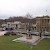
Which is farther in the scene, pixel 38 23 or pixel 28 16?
pixel 28 16

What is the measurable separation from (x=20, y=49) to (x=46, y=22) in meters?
19.6

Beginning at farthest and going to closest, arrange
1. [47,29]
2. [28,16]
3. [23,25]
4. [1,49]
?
[28,16]
[23,25]
[47,29]
[1,49]

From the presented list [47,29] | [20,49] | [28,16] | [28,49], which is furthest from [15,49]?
[28,16]

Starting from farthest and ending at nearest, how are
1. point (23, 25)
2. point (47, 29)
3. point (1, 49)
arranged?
1. point (23, 25)
2. point (47, 29)
3. point (1, 49)

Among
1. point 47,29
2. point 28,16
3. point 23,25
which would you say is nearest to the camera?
point 47,29

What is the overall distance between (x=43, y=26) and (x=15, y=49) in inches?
759

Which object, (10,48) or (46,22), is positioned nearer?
(10,48)

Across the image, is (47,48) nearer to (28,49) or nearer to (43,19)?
(28,49)

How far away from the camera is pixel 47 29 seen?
32625 mm

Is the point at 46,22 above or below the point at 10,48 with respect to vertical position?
above

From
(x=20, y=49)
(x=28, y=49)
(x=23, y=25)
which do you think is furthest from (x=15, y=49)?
(x=23, y=25)

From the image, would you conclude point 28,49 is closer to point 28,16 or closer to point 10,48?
point 10,48

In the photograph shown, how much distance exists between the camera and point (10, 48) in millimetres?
15055

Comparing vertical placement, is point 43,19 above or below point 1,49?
above
